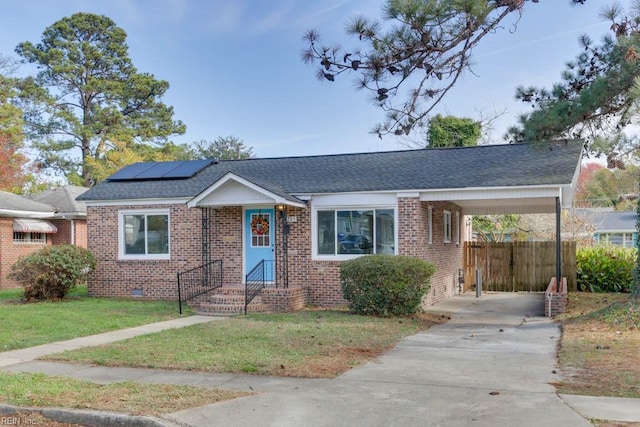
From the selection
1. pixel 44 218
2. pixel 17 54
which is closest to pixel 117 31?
pixel 17 54

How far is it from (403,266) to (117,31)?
3474 cm

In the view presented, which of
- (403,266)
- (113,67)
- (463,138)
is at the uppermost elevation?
(113,67)

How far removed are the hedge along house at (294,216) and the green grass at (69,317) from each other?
3.75 feet

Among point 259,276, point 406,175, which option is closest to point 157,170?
point 259,276

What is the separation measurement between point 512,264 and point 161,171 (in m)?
12.5

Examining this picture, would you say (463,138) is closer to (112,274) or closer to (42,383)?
(112,274)

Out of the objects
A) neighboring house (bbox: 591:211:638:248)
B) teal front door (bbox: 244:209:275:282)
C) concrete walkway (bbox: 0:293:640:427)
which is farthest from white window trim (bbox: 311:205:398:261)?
neighboring house (bbox: 591:211:638:248)

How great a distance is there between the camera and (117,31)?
133 ft

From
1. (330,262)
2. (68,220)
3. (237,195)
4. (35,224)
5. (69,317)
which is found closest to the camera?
(69,317)

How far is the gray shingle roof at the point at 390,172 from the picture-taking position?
14.5 m

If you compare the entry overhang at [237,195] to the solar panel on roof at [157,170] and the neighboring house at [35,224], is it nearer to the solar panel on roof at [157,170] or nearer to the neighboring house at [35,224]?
the solar panel on roof at [157,170]

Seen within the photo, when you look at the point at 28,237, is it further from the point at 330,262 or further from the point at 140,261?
the point at 330,262

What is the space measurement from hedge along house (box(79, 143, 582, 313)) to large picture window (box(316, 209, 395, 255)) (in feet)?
0.09

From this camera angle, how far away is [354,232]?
1546 centimetres
